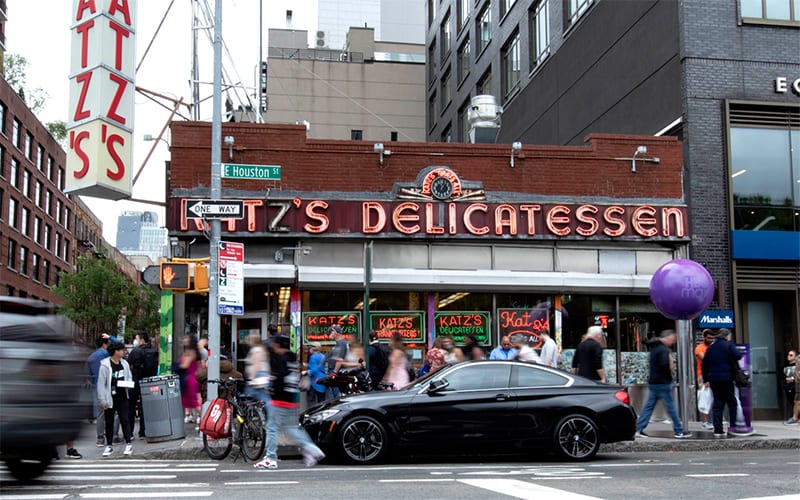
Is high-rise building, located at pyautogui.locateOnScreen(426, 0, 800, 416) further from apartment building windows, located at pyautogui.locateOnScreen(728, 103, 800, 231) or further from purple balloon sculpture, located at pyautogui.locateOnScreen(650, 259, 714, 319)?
purple balloon sculpture, located at pyautogui.locateOnScreen(650, 259, 714, 319)

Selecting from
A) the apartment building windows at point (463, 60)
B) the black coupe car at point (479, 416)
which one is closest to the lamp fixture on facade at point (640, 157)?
the black coupe car at point (479, 416)

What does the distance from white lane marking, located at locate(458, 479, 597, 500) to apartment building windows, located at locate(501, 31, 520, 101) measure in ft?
76.2

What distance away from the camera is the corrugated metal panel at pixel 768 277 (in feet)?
60.8

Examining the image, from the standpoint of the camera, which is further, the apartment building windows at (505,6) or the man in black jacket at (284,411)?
the apartment building windows at (505,6)

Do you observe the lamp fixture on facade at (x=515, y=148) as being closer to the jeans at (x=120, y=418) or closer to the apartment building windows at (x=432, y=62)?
the jeans at (x=120, y=418)

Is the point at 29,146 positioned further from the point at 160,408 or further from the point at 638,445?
the point at 638,445

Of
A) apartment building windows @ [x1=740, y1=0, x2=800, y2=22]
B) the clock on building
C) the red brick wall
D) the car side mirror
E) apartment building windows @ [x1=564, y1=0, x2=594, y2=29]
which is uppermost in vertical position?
apartment building windows @ [x1=564, y1=0, x2=594, y2=29]

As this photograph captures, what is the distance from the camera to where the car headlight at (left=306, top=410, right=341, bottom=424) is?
1118 centimetres

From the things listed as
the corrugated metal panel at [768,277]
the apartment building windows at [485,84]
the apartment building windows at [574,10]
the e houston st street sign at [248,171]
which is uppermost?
the apartment building windows at [485,84]

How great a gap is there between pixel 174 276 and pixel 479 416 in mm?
5791

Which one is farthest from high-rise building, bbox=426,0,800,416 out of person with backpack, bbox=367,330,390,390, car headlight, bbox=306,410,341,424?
car headlight, bbox=306,410,341,424

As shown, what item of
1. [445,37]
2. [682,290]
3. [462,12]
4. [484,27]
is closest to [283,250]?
[682,290]

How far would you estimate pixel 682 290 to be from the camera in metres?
14.8

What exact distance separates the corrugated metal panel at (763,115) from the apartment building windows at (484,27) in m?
17.5
